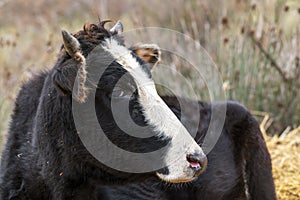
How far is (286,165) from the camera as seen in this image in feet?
20.2

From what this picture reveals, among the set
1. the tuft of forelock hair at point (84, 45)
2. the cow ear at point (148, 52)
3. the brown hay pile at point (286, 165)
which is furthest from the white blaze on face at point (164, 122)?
the brown hay pile at point (286, 165)

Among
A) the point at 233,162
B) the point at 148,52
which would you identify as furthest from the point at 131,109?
the point at 233,162

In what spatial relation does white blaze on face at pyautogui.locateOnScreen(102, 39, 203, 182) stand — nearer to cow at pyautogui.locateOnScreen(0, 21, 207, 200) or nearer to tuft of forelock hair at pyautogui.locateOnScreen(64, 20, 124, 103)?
cow at pyautogui.locateOnScreen(0, 21, 207, 200)

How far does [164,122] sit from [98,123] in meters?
0.40

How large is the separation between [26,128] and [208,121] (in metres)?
1.56

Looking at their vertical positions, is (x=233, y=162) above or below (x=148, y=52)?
below

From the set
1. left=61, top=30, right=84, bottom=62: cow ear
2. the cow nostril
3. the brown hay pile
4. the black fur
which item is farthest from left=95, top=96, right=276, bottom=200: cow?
left=61, top=30, right=84, bottom=62: cow ear

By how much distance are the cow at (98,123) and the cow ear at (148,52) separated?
0.93ft

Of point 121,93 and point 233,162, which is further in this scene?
point 233,162

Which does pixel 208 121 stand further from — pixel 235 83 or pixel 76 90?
pixel 235 83

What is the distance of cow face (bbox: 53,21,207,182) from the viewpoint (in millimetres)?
3719

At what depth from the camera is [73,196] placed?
158 inches

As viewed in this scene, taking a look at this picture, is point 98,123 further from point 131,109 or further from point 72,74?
point 72,74

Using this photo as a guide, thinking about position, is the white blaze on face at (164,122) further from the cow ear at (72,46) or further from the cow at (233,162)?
the cow at (233,162)
